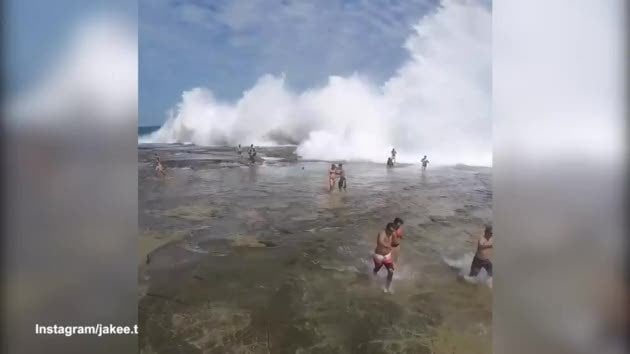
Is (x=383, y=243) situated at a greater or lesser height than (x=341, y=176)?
lesser

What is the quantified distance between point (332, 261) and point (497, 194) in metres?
0.79

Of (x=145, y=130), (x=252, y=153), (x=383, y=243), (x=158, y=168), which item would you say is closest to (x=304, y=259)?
(x=383, y=243)

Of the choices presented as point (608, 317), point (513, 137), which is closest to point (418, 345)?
point (608, 317)

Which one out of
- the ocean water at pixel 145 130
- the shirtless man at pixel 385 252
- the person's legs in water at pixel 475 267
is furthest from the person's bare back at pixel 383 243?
the ocean water at pixel 145 130

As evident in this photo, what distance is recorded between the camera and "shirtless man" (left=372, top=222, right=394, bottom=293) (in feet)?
6.05

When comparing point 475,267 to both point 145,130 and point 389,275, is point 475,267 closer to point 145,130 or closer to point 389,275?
point 389,275

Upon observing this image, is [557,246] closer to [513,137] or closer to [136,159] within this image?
[513,137]

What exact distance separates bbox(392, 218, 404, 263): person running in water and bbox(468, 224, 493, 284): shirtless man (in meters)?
0.33

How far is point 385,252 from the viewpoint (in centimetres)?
186

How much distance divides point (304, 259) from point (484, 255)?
79 centimetres

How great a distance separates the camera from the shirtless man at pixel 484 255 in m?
1.85

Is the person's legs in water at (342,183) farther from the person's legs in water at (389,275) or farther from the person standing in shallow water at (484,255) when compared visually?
the person standing in shallow water at (484,255)

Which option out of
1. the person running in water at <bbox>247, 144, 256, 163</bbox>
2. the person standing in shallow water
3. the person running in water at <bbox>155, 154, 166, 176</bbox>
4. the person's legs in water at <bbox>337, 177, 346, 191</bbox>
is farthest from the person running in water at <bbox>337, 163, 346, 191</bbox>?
the person running in water at <bbox>155, 154, 166, 176</bbox>

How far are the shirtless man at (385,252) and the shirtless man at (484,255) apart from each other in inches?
13.9
